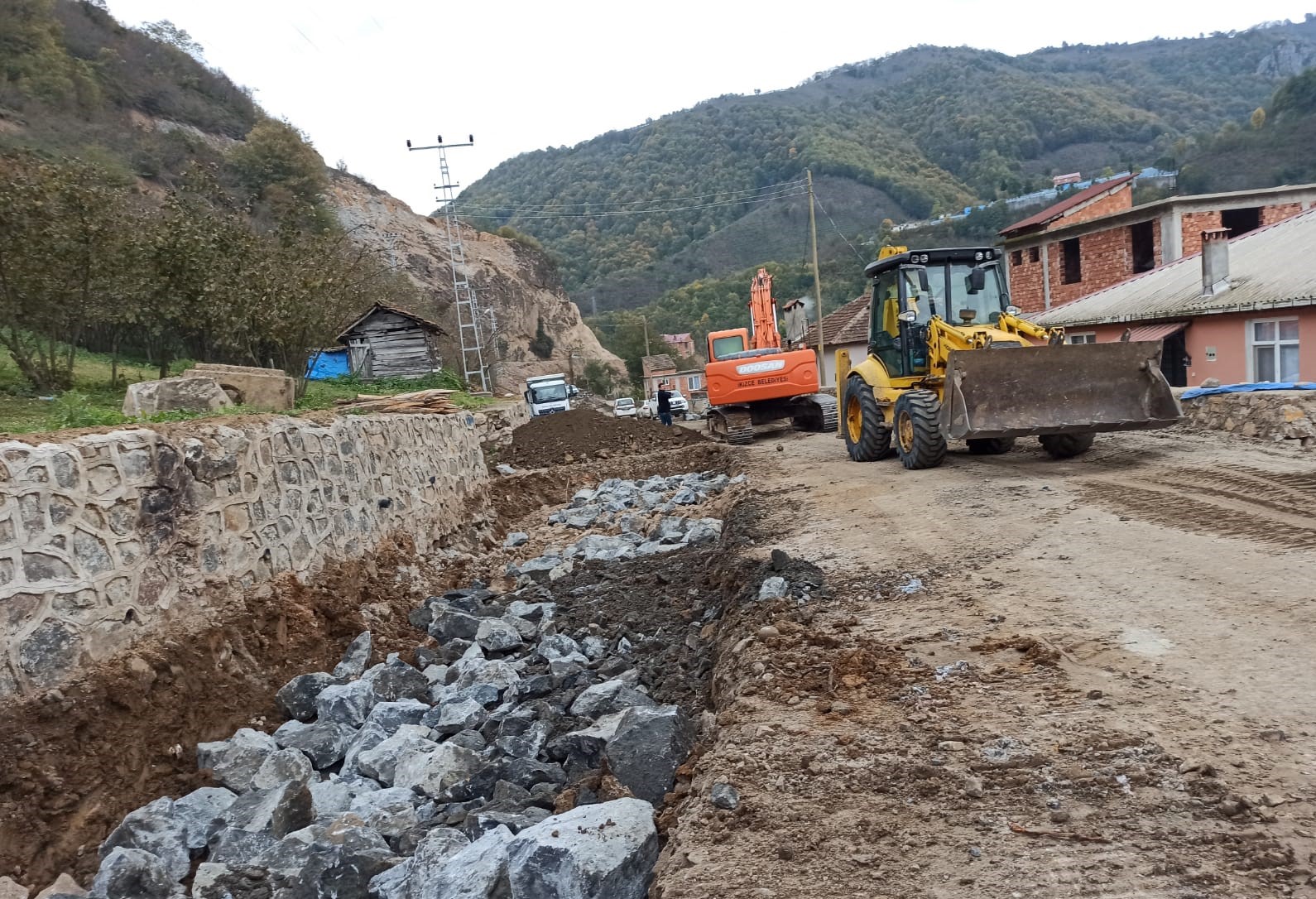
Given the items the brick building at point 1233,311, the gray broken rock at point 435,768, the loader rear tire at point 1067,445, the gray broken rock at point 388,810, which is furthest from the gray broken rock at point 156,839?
the brick building at point 1233,311

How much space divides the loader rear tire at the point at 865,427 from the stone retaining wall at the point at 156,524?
6801mm

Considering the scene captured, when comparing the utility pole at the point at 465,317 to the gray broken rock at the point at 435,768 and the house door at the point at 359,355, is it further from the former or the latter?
the gray broken rock at the point at 435,768

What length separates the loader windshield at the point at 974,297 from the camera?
1151 centimetres

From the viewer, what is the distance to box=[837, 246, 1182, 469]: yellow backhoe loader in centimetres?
947

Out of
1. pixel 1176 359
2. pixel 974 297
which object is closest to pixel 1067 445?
pixel 974 297

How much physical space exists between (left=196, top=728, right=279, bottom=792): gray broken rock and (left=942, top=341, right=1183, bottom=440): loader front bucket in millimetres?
7330

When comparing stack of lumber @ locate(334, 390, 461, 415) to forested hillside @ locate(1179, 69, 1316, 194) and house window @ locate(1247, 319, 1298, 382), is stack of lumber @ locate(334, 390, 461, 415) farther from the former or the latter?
forested hillside @ locate(1179, 69, 1316, 194)

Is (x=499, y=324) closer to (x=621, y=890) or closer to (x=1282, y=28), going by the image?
(x=621, y=890)

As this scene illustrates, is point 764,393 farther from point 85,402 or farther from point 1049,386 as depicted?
point 85,402

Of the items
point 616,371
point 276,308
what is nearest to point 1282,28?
point 616,371

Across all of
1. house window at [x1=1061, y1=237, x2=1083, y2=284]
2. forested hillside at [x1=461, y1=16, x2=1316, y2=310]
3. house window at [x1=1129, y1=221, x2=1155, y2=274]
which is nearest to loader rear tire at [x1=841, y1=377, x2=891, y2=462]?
house window at [x1=1129, y1=221, x2=1155, y2=274]

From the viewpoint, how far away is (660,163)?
98.1 m

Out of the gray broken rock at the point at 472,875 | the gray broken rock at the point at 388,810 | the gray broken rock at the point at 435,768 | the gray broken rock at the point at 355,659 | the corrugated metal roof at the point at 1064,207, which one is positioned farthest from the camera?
the corrugated metal roof at the point at 1064,207

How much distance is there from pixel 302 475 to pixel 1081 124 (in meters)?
102
